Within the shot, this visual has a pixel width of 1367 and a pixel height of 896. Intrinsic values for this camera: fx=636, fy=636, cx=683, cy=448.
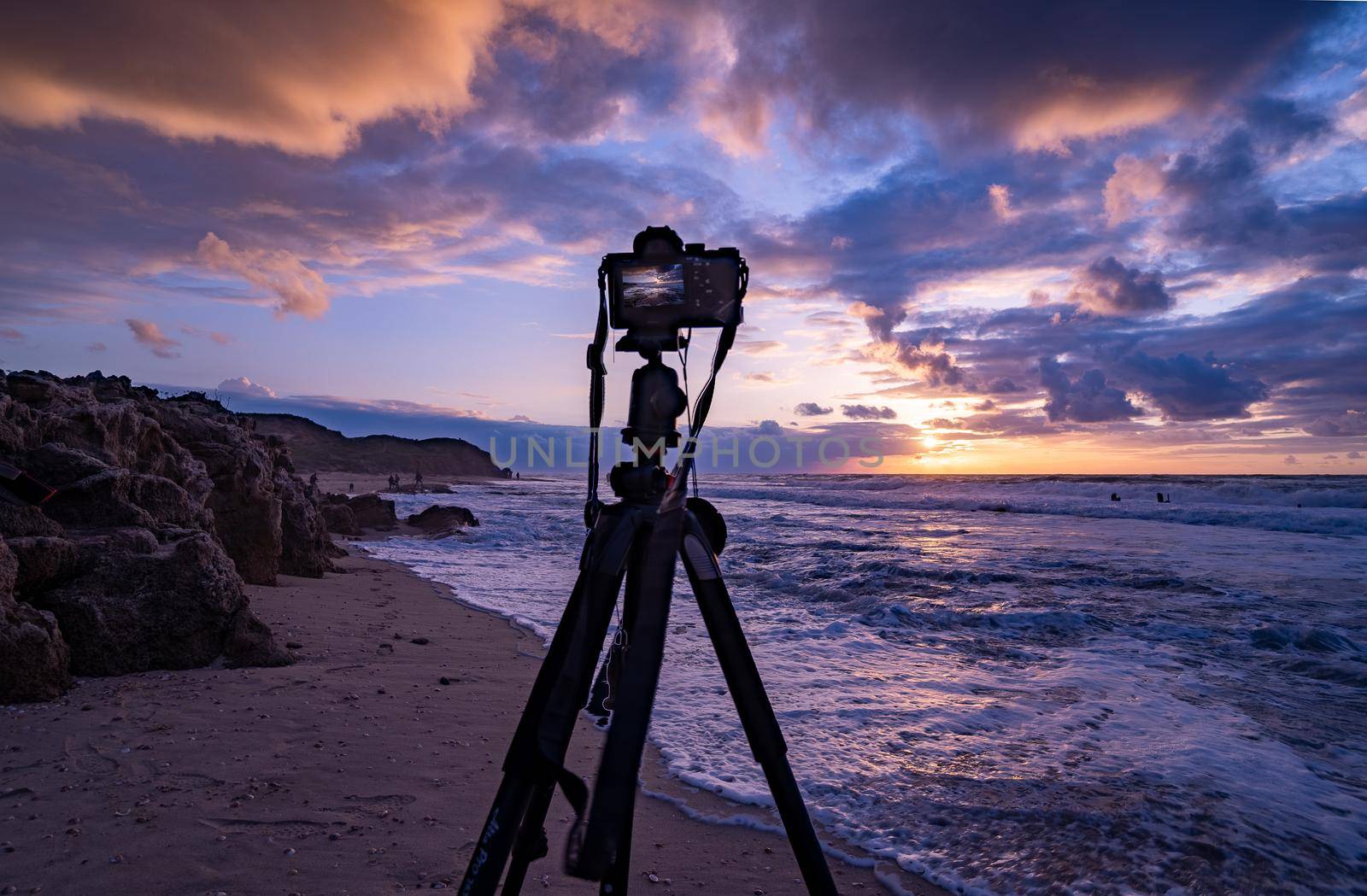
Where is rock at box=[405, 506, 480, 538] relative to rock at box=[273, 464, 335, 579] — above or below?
below

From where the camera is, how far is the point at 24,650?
3379 millimetres

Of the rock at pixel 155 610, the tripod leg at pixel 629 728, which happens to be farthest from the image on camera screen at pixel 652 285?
the rock at pixel 155 610

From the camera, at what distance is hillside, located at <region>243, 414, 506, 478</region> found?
85.4 metres

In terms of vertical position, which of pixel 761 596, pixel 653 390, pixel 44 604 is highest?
pixel 653 390

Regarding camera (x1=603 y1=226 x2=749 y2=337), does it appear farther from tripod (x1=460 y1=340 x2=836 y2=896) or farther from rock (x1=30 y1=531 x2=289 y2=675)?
rock (x1=30 y1=531 x2=289 y2=675)

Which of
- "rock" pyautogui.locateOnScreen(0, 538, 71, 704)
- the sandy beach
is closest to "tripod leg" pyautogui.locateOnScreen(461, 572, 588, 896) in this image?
the sandy beach

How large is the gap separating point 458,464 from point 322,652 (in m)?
110

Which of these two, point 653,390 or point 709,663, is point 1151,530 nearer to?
point 709,663

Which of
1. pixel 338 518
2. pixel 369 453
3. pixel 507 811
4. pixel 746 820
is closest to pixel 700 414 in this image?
pixel 507 811

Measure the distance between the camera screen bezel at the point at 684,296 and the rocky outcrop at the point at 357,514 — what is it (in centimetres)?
1543

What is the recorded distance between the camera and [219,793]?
2.73 metres

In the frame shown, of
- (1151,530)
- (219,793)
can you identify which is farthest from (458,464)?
(219,793)

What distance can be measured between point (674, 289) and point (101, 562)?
4365mm

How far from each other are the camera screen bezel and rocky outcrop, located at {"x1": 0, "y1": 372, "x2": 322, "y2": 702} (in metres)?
3.90
